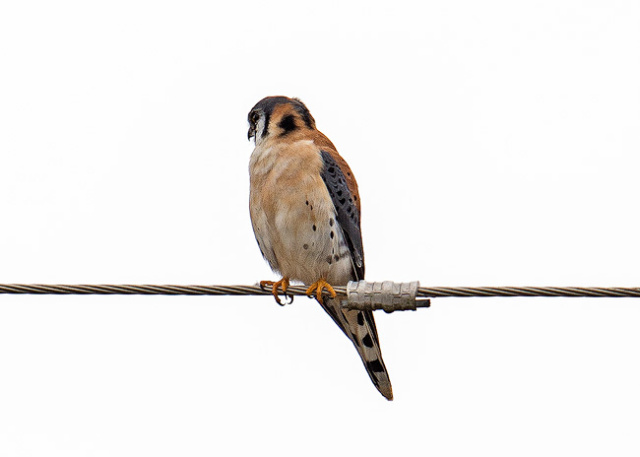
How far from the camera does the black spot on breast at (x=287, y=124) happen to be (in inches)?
315

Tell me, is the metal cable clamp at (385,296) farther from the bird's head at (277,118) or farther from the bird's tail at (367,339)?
the bird's head at (277,118)

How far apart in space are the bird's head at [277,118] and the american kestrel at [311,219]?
1 cm

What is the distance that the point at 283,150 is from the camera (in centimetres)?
773

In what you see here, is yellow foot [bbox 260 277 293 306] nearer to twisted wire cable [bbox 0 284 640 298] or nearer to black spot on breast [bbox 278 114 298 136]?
black spot on breast [bbox 278 114 298 136]

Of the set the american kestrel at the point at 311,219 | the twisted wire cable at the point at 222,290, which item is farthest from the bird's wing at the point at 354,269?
the twisted wire cable at the point at 222,290

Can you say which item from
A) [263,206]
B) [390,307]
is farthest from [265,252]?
[390,307]

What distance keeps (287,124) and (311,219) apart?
935 millimetres

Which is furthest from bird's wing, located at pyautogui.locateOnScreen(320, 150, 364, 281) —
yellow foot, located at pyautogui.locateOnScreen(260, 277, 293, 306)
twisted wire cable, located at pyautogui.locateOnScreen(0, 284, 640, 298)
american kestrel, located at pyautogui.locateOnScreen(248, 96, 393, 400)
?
twisted wire cable, located at pyautogui.locateOnScreen(0, 284, 640, 298)

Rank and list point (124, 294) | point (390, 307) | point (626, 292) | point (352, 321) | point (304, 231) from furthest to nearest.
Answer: point (352, 321) < point (304, 231) < point (390, 307) < point (124, 294) < point (626, 292)

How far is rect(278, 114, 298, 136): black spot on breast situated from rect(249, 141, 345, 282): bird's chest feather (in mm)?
347

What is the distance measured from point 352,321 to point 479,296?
8.92 ft

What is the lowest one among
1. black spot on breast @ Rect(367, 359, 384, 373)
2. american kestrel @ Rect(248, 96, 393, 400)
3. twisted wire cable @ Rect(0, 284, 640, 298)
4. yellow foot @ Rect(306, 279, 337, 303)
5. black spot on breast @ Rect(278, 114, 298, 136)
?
black spot on breast @ Rect(367, 359, 384, 373)

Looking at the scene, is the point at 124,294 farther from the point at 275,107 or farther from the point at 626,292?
the point at 275,107

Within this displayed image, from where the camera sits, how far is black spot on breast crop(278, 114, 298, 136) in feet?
26.3
